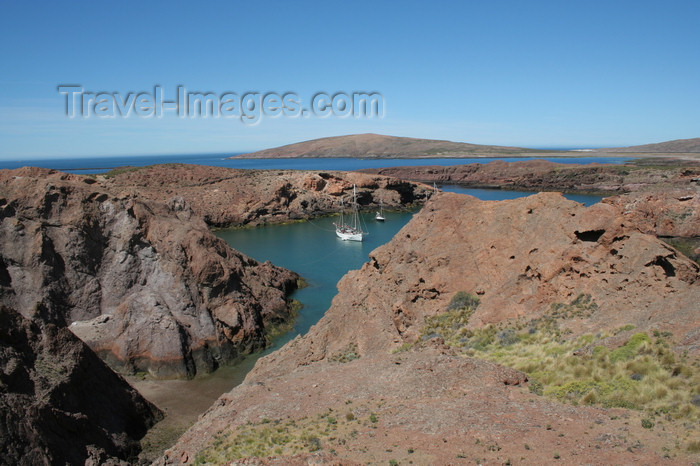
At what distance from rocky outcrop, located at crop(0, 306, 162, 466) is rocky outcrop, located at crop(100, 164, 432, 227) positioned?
64.1 metres

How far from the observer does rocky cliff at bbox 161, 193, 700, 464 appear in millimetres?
11086

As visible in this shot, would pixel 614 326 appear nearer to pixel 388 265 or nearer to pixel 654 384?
A: pixel 654 384

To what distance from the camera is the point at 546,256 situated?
2084 cm

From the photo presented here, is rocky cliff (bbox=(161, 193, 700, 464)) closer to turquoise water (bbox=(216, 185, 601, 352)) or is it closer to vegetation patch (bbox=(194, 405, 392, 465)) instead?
vegetation patch (bbox=(194, 405, 392, 465))

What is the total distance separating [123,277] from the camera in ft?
97.6

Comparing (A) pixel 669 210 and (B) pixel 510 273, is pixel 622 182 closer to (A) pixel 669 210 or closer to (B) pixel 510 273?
(A) pixel 669 210

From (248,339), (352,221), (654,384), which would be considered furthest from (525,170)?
(654,384)

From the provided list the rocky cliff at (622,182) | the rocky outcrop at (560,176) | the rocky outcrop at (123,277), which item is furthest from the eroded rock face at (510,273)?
the rocky outcrop at (560,176)

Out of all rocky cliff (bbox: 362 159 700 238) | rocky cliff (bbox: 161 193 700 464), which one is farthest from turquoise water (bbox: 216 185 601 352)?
rocky cliff (bbox: 362 159 700 238)

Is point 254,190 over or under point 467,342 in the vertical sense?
over

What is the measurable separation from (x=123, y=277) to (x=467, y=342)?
21.2m

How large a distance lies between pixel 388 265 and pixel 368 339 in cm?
513

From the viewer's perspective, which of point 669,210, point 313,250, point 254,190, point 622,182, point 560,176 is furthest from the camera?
point 560,176

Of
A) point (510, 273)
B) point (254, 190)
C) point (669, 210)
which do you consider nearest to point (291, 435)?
point (510, 273)
